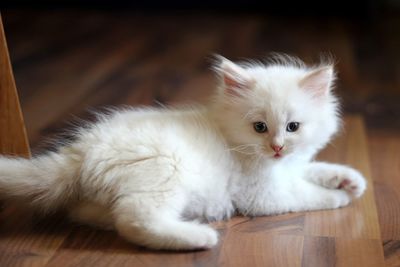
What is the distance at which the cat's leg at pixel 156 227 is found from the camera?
1.23m

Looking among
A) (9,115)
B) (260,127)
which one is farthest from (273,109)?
(9,115)

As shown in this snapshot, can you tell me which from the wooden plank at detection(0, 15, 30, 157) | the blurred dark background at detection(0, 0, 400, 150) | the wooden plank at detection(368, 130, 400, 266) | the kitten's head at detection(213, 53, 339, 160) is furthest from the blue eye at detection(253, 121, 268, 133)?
the blurred dark background at detection(0, 0, 400, 150)

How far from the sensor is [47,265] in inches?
48.3

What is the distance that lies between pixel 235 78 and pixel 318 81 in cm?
21

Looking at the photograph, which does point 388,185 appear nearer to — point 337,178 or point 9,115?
point 337,178

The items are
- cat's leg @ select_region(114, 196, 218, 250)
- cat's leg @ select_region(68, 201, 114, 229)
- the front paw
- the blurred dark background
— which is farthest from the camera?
the blurred dark background

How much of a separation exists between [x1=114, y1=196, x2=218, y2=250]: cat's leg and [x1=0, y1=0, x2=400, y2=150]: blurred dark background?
0.73 m

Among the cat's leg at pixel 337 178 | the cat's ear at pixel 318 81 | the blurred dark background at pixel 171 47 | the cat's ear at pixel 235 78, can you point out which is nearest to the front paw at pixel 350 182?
the cat's leg at pixel 337 178

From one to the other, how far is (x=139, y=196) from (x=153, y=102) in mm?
1117

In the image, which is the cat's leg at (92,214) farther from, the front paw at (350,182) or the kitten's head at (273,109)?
the front paw at (350,182)

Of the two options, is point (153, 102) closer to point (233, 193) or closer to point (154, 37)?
point (233, 193)

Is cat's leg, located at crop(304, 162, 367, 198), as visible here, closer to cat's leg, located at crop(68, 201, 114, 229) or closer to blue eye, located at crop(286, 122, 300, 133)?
blue eye, located at crop(286, 122, 300, 133)

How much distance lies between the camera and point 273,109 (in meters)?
1.35

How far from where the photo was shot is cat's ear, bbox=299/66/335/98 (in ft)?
4.53
